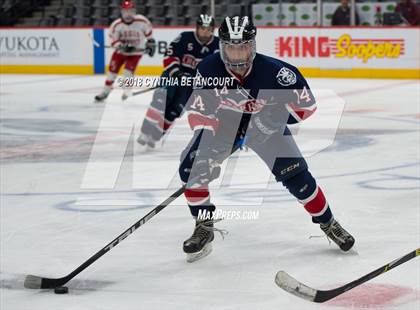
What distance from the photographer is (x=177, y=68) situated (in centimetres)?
709

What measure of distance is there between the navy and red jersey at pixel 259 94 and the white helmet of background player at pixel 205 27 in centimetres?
252

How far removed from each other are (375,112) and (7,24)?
366 inches

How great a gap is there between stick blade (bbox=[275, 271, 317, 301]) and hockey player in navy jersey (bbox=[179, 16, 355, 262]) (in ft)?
2.33

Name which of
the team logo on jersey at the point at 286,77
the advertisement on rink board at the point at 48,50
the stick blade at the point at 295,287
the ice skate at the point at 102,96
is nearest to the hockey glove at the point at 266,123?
the team logo on jersey at the point at 286,77

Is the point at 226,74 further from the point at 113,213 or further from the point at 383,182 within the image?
the point at 383,182

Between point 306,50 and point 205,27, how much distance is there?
765 cm

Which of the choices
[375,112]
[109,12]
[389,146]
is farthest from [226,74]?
[109,12]

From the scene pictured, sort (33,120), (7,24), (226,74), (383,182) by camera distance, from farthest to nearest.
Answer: (7,24), (33,120), (383,182), (226,74)

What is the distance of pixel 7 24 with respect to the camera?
55.7ft

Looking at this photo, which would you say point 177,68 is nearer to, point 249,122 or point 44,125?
point 44,125

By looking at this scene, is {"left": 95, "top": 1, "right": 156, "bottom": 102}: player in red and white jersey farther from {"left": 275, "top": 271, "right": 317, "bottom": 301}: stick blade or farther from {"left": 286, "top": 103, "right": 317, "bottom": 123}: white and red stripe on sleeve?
{"left": 275, "top": 271, "right": 317, "bottom": 301}: stick blade

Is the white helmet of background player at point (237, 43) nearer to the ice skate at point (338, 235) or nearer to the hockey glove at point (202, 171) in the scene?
the hockey glove at point (202, 171)

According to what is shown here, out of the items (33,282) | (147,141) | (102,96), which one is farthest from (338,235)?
(102,96)

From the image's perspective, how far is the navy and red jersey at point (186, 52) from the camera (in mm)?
7043
